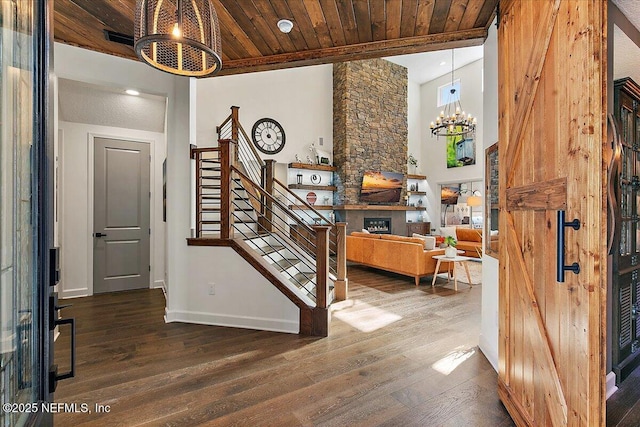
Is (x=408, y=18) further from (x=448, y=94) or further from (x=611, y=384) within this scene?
(x=448, y=94)

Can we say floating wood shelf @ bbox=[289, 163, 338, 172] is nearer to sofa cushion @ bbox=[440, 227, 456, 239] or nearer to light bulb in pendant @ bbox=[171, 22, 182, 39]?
sofa cushion @ bbox=[440, 227, 456, 239]

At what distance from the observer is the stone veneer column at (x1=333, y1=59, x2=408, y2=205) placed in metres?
8.26

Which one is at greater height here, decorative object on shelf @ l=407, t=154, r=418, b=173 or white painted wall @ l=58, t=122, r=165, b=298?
decorative object on shelf @ l=407, t=154, r=418, b=173

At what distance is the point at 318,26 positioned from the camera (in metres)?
2.71

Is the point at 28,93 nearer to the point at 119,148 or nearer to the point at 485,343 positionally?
the point at 485,343

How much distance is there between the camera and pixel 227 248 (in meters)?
3.36

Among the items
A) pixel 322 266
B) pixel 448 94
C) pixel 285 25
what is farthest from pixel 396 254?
pixel 448 94

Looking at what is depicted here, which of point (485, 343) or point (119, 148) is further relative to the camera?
point (119, 148)

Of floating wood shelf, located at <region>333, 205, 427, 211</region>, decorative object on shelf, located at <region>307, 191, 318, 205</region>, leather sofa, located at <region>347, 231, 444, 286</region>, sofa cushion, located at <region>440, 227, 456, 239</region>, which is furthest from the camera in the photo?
sofa cushion, located at <region>440, 227, 456, 239</region>

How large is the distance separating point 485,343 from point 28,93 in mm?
3285

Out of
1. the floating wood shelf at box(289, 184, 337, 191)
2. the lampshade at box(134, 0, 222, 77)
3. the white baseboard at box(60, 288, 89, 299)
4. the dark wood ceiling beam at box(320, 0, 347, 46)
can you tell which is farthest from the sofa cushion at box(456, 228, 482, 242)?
the white baseboard at box(60, 288, 89, 299)

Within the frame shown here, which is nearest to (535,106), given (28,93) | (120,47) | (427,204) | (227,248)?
(28,93)

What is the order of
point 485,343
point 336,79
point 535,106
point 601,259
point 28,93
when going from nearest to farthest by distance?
point 28,93 < point 601,259 < point 535,106 < point 485,343 < point 336,79

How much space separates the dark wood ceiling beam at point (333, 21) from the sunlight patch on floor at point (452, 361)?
118 inches
